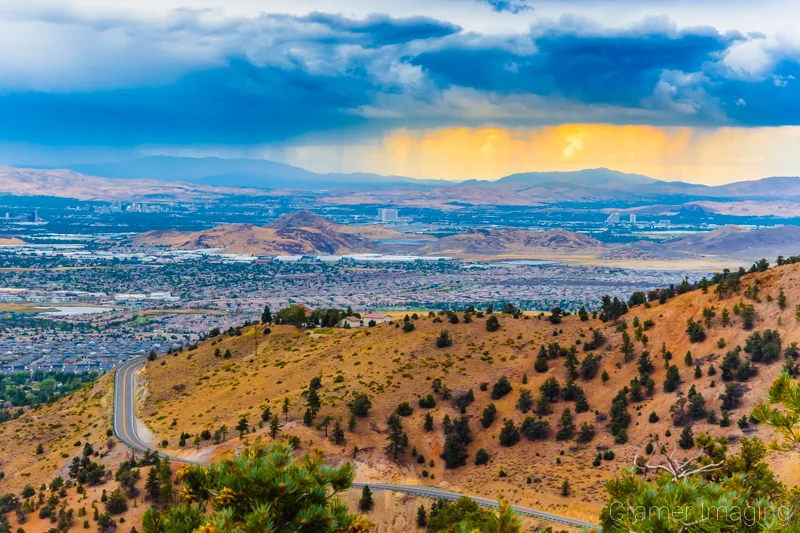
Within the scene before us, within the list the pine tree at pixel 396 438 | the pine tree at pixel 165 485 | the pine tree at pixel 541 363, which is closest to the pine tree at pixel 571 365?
the pine tree at pixel 541 363

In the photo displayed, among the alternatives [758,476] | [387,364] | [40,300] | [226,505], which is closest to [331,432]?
[387,364]

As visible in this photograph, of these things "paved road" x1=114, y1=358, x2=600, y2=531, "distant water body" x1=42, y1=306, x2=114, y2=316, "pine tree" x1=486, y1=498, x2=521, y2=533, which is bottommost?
"distant water body" x1=42, y1=306, x2=114, y2=316

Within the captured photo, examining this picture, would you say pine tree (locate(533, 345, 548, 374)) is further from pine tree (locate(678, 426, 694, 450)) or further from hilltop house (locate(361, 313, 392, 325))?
hilltop house (locate(361, 313, 392, 325))

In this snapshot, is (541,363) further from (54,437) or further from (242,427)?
(54,437)

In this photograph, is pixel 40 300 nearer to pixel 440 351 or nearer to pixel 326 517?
pixel 440 351

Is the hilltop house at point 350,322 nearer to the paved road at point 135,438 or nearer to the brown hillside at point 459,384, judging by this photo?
the brown hillside at point 459,384

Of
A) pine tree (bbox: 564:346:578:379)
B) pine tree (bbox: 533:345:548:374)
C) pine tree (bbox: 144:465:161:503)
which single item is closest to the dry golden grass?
pine tree (bbox: 144:465:161:503)
